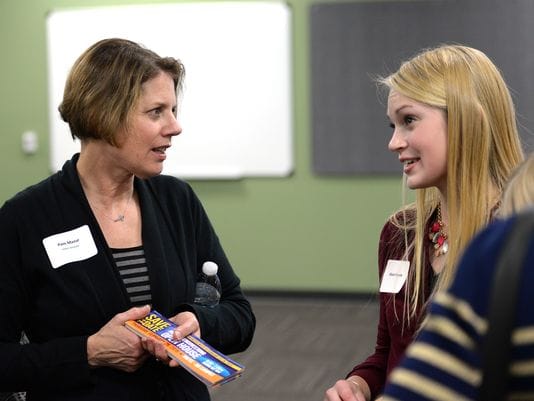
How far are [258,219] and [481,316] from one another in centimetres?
610

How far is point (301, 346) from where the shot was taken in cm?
550

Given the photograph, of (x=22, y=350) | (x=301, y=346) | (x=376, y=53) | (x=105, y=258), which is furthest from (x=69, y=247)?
(x=376, y=53)

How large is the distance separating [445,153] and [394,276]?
31 cm

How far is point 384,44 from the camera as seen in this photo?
6.36 m

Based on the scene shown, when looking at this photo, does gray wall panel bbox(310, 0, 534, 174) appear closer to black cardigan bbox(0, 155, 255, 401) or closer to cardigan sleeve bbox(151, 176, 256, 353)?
cardigan sleeve bbox(151, 176, 256, 353)

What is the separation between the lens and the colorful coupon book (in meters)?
1.76

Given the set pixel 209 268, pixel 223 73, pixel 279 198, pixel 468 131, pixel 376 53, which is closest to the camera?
pixel 468 131

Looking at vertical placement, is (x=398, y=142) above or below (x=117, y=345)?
above

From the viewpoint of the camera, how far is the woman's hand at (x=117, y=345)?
1.91 m

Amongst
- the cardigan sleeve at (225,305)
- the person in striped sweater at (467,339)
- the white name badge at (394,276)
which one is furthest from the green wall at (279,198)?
the person in striped sweater at (467,339)

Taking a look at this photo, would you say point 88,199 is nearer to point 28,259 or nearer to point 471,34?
point 28,259

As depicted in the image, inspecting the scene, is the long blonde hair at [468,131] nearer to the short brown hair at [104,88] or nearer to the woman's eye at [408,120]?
the woman's eye at [408,120]

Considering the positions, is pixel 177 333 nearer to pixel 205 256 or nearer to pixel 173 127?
pixel 205 256

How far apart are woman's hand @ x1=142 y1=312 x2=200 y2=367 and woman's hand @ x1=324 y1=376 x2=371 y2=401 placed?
1.12ft
